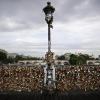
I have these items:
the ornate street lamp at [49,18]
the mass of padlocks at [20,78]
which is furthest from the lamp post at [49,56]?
the mass of padlocks at [20,78]

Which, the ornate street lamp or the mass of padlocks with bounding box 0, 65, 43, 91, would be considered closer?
the ornate street lamp

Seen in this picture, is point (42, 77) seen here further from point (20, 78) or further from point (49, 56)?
point (49, 56)

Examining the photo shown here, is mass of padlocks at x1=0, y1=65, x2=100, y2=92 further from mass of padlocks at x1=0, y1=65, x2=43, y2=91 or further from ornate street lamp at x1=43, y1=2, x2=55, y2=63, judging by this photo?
ornate street lamp at x1=43, y1=2, x2=55, y2=63

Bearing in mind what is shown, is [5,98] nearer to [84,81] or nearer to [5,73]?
[84,81]

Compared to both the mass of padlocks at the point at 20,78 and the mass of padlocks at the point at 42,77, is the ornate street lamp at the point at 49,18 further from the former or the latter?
the mass of padlocks at the point at 20,78

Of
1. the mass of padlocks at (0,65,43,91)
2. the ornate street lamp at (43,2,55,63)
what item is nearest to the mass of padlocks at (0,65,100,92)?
the mass of padlocks at (0,65,43,91)

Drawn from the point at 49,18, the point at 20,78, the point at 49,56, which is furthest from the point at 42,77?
the point at 49,18

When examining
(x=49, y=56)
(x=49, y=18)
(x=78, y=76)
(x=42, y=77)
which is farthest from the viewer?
(x=78, y=76)

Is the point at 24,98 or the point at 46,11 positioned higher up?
the point at 46,11

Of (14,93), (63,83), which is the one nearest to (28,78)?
(63,83)

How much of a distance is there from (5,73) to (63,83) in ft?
31.9

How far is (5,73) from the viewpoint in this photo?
40.8 m

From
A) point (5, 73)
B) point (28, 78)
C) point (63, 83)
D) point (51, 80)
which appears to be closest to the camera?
point (51, 80)

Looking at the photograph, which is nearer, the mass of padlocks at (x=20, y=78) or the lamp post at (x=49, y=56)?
the lamp post at (x=49, y=56)
